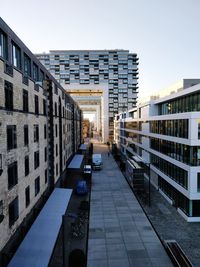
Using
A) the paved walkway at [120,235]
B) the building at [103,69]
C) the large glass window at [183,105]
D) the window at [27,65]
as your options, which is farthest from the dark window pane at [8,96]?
the building at [103,69]

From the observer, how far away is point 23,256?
14211 mm

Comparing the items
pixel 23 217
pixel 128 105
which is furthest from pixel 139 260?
pixel 128 105

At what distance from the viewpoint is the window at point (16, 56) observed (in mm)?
18372

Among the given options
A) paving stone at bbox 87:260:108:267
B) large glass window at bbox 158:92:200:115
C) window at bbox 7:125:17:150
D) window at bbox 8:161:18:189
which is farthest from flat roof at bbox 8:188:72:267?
large glass window at bbox 158:92:200:115

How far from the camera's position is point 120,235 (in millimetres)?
21062

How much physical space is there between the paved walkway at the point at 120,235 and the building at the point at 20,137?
247 inches

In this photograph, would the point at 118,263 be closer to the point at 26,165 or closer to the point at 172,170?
the point at 26,165

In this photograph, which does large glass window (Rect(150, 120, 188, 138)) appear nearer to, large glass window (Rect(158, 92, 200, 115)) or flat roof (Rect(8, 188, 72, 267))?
large glass window (Rect(158, 92, 200, 115))

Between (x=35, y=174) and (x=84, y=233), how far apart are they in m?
7.39

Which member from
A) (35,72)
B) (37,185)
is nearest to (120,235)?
(37,185)

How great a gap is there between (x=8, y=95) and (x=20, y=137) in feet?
12.8

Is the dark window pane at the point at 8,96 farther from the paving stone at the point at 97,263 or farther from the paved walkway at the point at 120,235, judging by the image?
the paved walkway at the point at 120,235

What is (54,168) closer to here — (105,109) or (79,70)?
(105,109)

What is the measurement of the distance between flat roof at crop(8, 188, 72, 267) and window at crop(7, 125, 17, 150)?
647 centimetres
